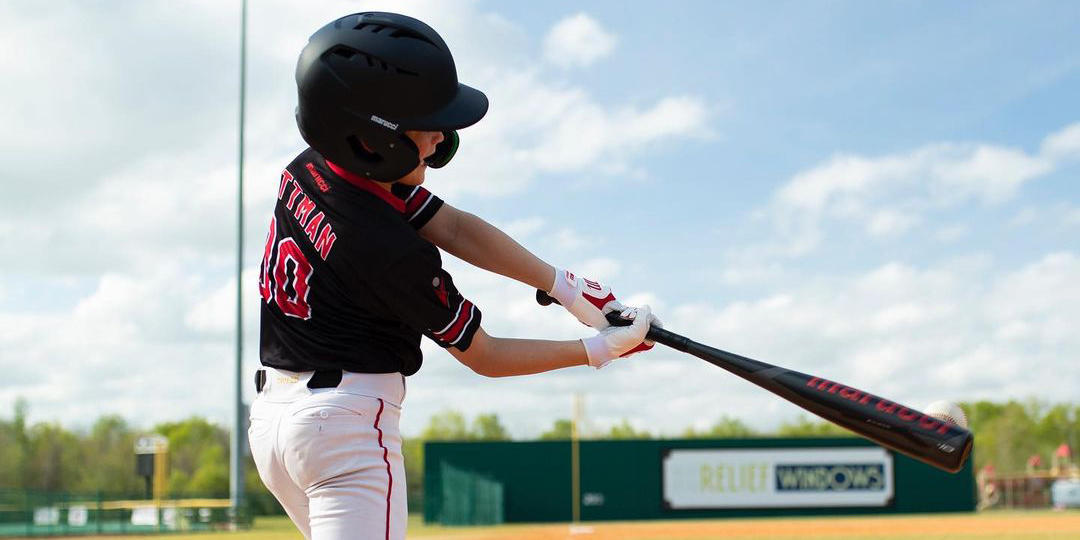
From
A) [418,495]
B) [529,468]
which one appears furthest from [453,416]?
[529,468]

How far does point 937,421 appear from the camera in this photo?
3.49 m

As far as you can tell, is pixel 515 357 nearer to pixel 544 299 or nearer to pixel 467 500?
pixel 544 299

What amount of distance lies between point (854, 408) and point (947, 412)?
A: 457mm

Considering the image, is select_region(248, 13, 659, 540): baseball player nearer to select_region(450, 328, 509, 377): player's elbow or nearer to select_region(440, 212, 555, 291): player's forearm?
select_region(450, 328, 509, 377): player's elbow

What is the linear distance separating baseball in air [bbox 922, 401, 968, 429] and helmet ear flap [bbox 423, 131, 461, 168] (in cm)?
190

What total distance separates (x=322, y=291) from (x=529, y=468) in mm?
31031

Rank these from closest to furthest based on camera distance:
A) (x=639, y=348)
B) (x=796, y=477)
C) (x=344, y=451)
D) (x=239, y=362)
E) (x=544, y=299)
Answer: (x=344, y=451)
(x=639, y=348)
(x=544, y=299)
(x=239, y=362)
(x=796, y=477)

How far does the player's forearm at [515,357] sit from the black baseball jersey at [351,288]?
10cm

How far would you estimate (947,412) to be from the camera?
3.81 m

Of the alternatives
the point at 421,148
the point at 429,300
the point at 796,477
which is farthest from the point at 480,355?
the point at 796,477

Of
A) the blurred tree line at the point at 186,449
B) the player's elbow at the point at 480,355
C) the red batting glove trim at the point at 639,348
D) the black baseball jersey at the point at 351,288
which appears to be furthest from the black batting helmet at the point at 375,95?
the blurred tree line at the point at 186,449

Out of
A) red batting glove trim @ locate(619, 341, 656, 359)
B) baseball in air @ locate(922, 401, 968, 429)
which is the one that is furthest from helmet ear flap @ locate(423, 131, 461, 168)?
baseball in air @ locate(922, 401, 968, 429)

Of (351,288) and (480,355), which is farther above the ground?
(351,288)

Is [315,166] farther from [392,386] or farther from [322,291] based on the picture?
[392,386]
